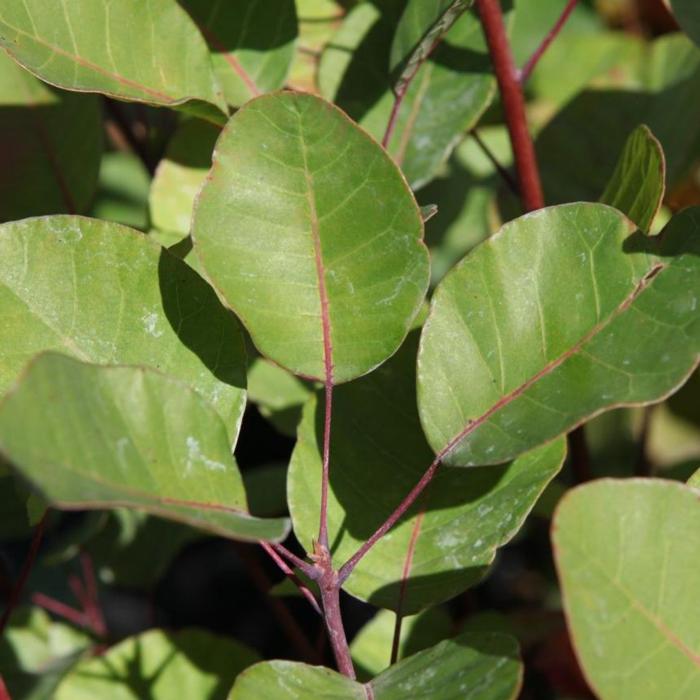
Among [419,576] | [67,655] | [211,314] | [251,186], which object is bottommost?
[67,655]

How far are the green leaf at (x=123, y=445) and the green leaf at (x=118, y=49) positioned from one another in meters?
0.29

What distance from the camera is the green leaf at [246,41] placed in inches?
41.7

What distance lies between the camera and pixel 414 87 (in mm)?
1146

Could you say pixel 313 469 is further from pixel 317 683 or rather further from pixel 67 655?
pixel 67 655

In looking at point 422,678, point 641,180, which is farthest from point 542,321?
point 422,678

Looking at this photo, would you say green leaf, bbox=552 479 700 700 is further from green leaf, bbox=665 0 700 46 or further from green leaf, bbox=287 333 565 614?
green leaf, bbox=665 0 700 46

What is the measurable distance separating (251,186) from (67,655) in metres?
0.86

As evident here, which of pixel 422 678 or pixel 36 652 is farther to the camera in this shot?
pixel 36 652

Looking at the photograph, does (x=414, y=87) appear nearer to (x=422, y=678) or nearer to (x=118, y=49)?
(x=118, y=49)

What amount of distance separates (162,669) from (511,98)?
681 millimetres

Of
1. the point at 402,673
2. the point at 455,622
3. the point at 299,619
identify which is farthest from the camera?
the point at 299,619

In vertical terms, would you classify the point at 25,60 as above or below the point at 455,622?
above

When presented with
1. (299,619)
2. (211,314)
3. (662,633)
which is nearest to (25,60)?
(211,314)

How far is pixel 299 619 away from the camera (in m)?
1.81
